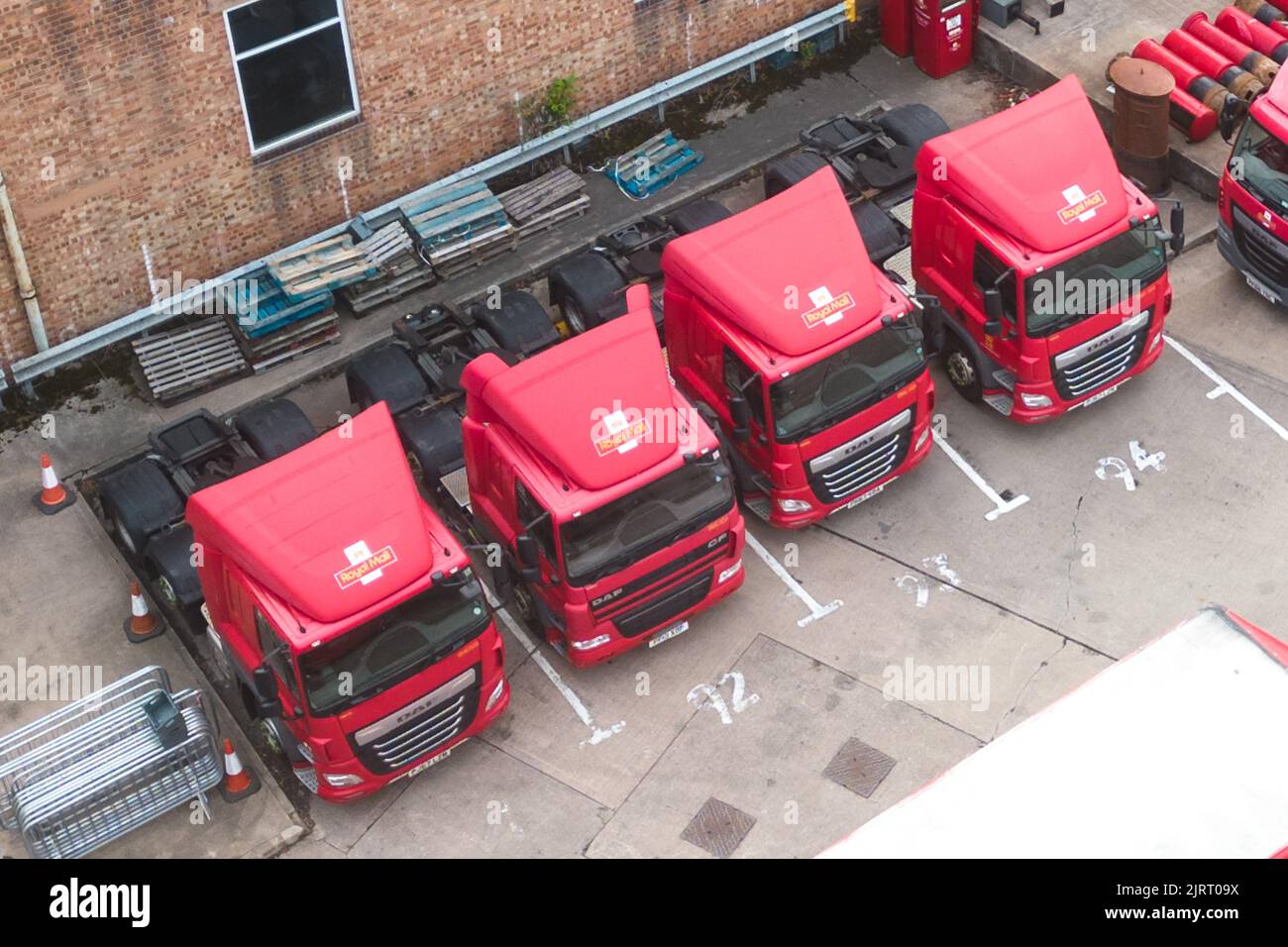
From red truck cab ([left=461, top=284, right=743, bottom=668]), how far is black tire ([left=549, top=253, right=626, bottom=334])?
291cm

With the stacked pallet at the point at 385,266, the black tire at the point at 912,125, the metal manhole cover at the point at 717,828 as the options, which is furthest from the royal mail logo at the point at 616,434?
the black tire at the point at 912,125

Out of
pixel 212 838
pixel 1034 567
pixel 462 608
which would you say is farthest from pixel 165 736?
pixel 1034 567

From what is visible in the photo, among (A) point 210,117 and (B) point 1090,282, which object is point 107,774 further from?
(B) point 1090,282

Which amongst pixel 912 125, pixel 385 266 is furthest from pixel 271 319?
pixel 912 125

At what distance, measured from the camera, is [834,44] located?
78.7ft

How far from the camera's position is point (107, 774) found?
16141 millimetres

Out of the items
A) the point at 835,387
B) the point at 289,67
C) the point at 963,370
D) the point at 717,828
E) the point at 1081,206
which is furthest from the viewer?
the point at 289,67

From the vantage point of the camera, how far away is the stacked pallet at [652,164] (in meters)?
22.3

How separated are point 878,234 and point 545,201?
3.82m

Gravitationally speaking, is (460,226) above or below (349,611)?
below

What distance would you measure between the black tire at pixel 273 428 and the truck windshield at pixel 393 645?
3.29 m

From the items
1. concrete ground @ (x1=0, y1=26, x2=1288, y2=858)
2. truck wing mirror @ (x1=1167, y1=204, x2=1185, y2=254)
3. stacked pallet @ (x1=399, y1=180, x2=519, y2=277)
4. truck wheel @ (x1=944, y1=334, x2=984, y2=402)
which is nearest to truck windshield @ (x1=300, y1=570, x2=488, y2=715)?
concrete ground @ (x1=0, y1=26, x2=1288, y2=858)

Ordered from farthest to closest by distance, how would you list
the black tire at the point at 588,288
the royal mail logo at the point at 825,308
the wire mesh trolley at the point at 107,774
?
1. the black tire at the point at 588,288
2. the royal mail logo at the point at 825,308
3. the wire mesh trolley at the point at 107,774

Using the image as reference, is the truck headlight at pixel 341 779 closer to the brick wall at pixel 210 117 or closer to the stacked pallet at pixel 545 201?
the brick wall at pixel 210 117
